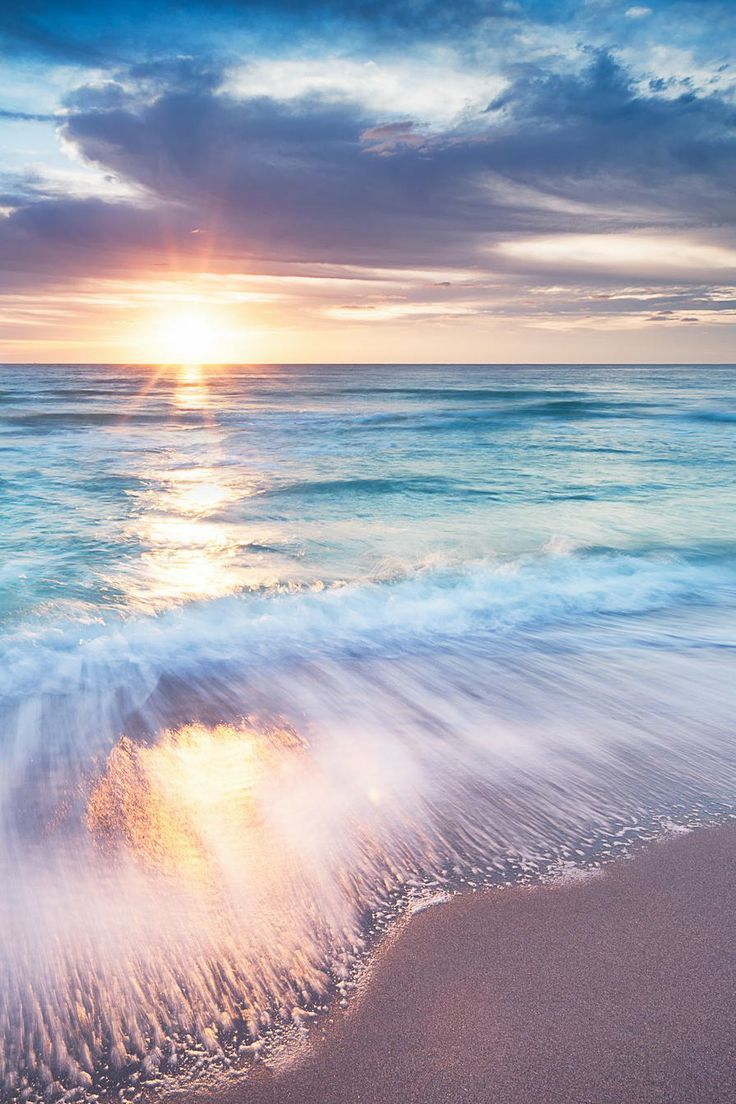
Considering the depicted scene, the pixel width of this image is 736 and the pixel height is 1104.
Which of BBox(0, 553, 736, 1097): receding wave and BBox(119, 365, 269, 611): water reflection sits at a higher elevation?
BBox(119, 365, 269, 611): water reflection

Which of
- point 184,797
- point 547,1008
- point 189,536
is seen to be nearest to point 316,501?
point 189,536

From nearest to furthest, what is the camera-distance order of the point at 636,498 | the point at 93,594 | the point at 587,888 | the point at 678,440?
1. the point at 587,888
2. the point at 93,594
3. the point at 636,498
4. the point at 678,440

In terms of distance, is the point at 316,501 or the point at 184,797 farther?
the point at 316,501

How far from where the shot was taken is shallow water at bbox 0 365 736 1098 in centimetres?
269

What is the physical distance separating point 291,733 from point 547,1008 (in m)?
2.44

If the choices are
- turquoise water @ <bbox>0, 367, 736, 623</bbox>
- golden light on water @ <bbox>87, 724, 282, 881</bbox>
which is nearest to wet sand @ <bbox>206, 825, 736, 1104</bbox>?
golden light on water @ <bbox>87, 724, 282, 881</bbox>

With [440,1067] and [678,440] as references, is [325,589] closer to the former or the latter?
[440,1067]

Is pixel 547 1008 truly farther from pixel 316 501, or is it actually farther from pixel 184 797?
pixel 316 501

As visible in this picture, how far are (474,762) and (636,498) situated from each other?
38.5 feet

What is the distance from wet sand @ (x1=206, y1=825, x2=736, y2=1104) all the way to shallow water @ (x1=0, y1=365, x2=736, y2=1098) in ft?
0.71

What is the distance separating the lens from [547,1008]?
2.44 m

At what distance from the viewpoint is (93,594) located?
7.81 m

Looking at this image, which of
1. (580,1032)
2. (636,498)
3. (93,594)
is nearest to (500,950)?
(580,1032)

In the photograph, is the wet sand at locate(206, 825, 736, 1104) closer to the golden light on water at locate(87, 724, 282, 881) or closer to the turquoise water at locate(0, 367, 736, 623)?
the golden light on water at locate(87, 724, 282, 881)
